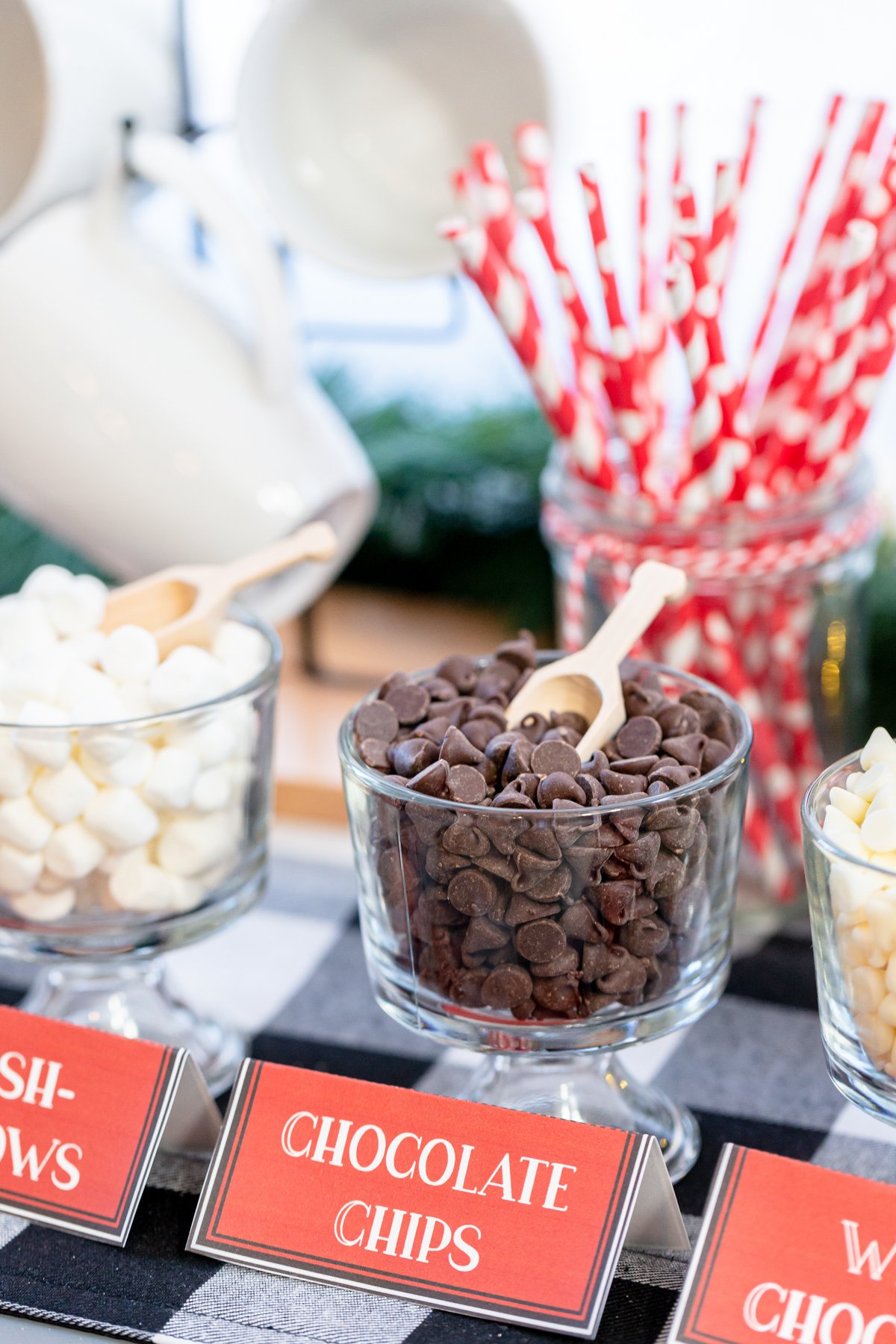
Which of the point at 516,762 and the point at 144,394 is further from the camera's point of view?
the point at 144,394

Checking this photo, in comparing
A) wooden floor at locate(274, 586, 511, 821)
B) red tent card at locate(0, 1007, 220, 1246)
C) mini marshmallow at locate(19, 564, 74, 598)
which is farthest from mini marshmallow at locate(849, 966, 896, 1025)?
wooden floor at locate(274, 586, 511, 821)

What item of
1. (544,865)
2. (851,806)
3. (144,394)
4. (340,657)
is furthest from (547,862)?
(340,657)

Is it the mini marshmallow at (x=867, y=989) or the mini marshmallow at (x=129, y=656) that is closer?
the mini marshmallow at (x=867, y=989)

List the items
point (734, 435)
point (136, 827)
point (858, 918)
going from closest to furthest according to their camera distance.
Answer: point (858, 918), point (136, 827), point (734, 435)

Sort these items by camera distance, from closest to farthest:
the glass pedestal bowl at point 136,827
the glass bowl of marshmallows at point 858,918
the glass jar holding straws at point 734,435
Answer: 1. the glass bowl of marshmallows at point 858,918
2. the glass pedestal bowl at point 136,827
3. the glass jar holding straws at point 734,435

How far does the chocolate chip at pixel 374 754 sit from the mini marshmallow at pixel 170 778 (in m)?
0.07

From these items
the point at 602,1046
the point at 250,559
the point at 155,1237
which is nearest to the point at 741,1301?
the point at 602,1046

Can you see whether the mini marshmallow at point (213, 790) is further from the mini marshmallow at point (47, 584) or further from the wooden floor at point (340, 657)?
the wooden floor at point (340, 657)

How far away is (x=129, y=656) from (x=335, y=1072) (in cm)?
22

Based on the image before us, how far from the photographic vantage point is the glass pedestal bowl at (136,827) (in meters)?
0.52

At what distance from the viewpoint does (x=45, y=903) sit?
0.55 metres

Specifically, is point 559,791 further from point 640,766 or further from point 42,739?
point 42,739

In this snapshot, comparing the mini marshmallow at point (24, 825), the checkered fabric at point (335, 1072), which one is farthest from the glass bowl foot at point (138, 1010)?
the mini marshmallow at point (24, 825)

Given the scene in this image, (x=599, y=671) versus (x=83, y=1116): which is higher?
(x=599, y=671)
